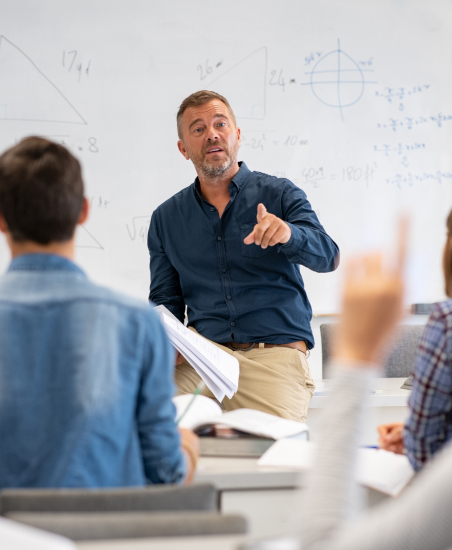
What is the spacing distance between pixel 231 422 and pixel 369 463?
0.31 metres

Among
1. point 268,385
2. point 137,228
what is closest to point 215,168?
point 268,385

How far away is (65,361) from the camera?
854 mm

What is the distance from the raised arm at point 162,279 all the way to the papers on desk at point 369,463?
1.22 metres

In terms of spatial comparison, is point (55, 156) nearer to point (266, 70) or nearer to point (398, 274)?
point (398, 274)

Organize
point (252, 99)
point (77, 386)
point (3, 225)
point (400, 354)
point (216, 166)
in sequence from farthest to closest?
1. point (252, 99)
2. point (400, 354)
3. point (216, 166)
4. point (3, 225)
5. point (77, 386)

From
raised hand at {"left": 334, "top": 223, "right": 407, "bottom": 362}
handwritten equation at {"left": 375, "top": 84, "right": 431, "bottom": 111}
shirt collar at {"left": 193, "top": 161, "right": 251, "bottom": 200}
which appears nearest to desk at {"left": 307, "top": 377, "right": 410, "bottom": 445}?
shirt collar at {"left": 193, "top": 161, "right": 251, "bottom": 200}

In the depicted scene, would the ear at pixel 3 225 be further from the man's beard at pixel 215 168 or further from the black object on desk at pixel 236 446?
the man's beard at pixel 215 168

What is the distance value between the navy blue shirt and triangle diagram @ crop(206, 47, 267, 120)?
2.97 feet

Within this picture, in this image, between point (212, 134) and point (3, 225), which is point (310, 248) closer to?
point (212, 134)

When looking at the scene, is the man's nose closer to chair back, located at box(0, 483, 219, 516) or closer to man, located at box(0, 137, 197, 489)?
man, located at box(0, 137, 197, 489)

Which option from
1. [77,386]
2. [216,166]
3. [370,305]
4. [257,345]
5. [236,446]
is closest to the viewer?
[370,305]

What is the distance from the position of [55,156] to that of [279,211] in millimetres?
1425

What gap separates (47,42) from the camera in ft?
10.3

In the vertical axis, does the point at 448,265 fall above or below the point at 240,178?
below
